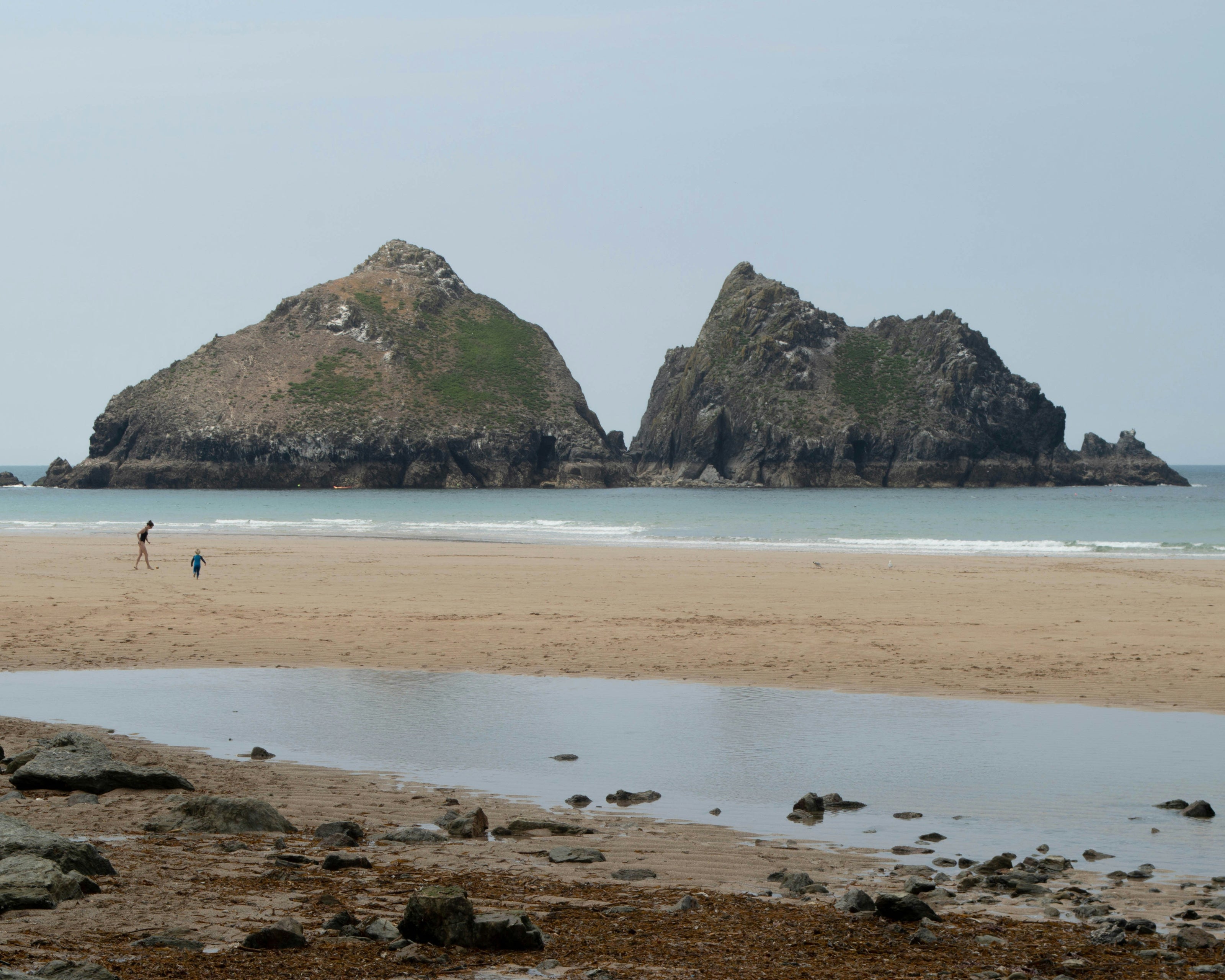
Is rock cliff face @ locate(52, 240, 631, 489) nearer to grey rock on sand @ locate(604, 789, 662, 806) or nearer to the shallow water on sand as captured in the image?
the shallow water on sand

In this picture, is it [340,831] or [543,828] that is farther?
[543,828]

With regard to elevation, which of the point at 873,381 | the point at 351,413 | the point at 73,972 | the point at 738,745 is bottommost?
the point at 738,745

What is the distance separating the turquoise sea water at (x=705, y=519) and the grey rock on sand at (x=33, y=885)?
34.1 meters

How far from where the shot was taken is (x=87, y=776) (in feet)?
25.6

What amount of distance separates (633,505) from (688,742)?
264 feet

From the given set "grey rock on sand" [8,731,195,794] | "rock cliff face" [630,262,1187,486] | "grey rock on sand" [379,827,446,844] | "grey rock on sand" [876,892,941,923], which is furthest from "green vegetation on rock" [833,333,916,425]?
"grey rock on sand" [876,892,941,923]

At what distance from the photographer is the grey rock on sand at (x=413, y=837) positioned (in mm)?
6738

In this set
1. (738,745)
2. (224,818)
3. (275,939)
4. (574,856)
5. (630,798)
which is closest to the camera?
(275,939)

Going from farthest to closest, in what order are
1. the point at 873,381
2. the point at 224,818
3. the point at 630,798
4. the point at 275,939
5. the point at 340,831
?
the point at 873,381
the point at 630,798
the point at 224,818
the point at 340,831
the point at 275,939

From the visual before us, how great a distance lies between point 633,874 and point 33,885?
2984 mm

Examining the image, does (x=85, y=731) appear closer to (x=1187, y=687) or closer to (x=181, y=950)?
(x=181, y=950)

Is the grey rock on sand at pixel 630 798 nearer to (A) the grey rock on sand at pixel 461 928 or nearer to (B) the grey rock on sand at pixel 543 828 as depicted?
(B) the grey rock on sand at pixel 543 828

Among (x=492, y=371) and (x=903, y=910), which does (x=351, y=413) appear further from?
(x=903, y=910)

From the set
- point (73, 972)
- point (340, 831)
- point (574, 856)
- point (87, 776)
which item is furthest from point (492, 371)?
point (73, 972)
